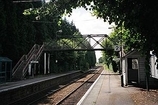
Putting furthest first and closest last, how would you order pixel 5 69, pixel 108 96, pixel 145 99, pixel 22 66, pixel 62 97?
1. pixel 22 66
2. pixel 5 69
3. pixel 62 97
4. pixel 108 96
5. pixel 145 99

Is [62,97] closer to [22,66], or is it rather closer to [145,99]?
[145,99]

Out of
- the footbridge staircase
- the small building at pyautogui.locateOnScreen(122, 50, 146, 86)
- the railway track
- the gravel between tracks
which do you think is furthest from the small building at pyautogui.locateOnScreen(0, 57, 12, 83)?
the gravel between tracks

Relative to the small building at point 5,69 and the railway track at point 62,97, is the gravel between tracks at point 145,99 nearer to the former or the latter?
the railway track at point 62,97

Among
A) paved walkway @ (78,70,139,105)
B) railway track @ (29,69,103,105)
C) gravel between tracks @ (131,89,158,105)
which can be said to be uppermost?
gravel between tracks @ (131,89,158,105)

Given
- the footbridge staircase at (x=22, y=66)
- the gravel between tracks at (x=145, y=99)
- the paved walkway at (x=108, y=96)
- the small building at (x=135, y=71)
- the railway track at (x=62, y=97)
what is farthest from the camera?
the footbridge staircase at (x=22, y=66)

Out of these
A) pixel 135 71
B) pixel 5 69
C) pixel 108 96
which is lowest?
pixel 108 96

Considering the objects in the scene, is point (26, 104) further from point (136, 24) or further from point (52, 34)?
point (52, 34)

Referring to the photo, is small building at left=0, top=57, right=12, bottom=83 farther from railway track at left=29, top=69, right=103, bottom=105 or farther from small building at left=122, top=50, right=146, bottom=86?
small building at left=122, top=50, right=146, bottom=86

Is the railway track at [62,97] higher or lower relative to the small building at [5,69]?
lower

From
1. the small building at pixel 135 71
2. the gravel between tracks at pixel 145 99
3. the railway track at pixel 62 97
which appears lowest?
the railway track at pixel 62 97

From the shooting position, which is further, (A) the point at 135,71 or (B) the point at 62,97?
(A) the point at 135,71

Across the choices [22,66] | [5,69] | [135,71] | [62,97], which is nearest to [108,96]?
[62,97]

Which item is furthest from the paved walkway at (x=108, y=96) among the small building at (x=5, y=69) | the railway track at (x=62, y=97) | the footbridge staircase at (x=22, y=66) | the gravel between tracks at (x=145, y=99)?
the footbridge staircase at (x=22, y=66)

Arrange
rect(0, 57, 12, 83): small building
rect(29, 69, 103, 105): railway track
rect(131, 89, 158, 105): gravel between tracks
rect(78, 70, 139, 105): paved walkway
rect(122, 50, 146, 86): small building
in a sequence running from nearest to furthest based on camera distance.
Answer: rect(131, 89, 158, 105): gravel between tracks
rect(78, 70, 139, 105): paved walkway
rect(29, 69, 103, 105): railway track
rect(122, 50, 146, 86): small building
rect(0, 57, 12, 83): small building
